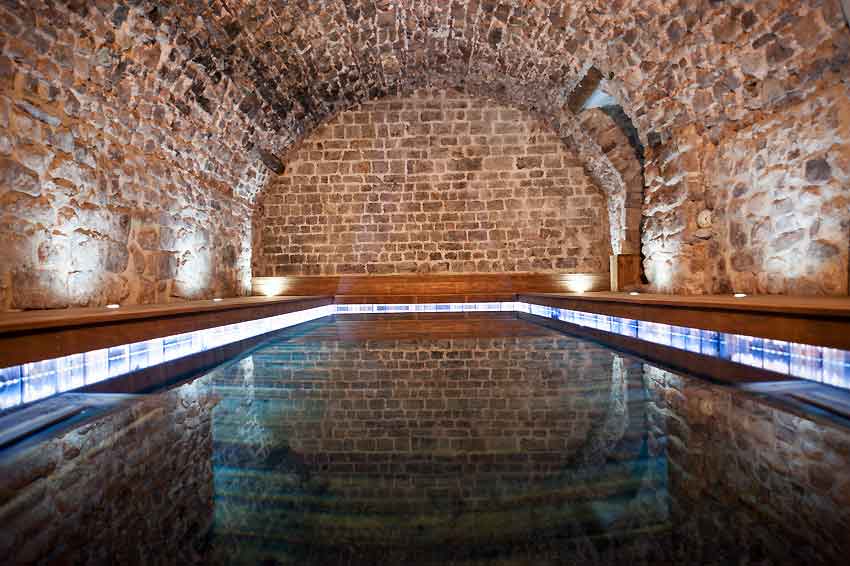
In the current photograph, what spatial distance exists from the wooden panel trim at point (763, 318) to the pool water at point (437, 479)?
0.66 m

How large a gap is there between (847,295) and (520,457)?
4022 mm

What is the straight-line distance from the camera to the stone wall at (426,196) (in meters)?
8.27

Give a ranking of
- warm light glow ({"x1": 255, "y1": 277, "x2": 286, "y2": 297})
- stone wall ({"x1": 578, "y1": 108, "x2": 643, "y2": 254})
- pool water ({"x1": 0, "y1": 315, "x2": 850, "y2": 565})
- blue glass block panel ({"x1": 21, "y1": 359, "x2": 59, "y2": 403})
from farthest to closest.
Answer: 1. warm light glow ({"x1": 255, "y1": 277, "x2": 286, "y2": 297})
2. stone wall ({"x1": 578, "y1": 108, "x2": 643, "y2": 254})
3. blue glass block panel ({"x1": 21, "y1": 359, "x2": 59, "y2": 403})
4. pool water ({"x1": 0, "y1": 315, "x2": 850, "y2": 565})

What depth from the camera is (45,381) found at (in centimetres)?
197

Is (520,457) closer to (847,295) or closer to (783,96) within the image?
(847,295)

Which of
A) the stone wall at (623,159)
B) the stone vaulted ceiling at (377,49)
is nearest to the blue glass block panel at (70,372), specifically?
the stone vaulted ceiling at (377,49)

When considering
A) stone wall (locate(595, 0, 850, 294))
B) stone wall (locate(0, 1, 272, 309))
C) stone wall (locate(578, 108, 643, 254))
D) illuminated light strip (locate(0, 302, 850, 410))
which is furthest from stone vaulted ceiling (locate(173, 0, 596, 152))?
illuminated light strip (locate(0, 302, 850, 410))

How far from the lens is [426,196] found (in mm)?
8367

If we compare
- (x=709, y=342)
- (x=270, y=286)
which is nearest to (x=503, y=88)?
(x=270, y=286)

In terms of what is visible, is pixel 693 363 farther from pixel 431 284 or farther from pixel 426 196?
pixel 426 196

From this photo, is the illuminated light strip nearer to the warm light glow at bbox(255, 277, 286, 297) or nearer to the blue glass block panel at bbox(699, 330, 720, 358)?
the blue glass block panel at bbox(699, 330, 720, 358)

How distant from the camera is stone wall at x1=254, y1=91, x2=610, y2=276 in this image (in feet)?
27.1

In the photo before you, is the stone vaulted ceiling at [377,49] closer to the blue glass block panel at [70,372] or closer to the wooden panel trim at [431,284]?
the wooden panel trim at [431,284]

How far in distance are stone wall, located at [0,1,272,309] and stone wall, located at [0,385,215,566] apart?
293 centimetres
